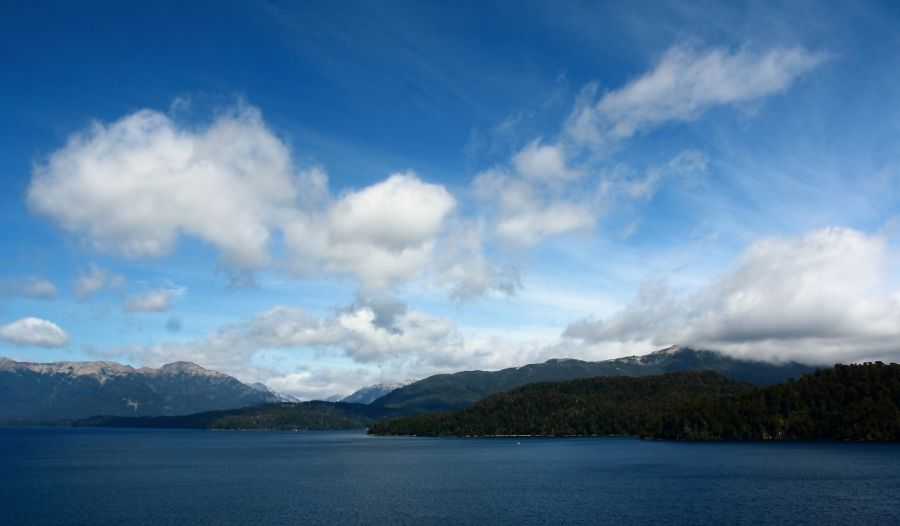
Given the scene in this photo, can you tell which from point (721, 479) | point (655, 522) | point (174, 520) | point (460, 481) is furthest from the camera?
point (460, 481)

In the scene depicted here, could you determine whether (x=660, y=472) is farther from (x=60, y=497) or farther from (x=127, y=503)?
(x=60, y=497)

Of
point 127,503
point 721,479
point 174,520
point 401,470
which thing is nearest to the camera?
point 174,520

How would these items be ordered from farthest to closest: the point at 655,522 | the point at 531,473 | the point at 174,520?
the point at 531,473
the point at 174,520
the point at 655,522

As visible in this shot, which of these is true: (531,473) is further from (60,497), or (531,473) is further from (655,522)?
(60,497)

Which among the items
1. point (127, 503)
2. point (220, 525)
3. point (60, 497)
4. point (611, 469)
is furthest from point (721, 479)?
point (60, 497)

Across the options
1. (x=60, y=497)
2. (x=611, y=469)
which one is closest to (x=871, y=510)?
(x=611, y=469)

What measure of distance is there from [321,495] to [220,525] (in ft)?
115

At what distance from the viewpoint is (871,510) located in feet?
311

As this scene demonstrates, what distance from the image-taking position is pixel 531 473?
167625 mm

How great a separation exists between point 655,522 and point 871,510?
34290 millimetres

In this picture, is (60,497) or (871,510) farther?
(60,497)

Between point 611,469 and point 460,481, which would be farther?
point 611,469

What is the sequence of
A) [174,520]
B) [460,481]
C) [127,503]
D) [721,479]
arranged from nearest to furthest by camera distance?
[174,520] → [127,503] → [721,479] → [460,481]

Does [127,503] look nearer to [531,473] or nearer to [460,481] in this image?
[460,481]
